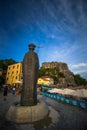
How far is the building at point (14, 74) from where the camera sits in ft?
160

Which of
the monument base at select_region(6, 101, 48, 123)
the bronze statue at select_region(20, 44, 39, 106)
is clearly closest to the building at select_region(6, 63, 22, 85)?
the bronze statue at select_region(20, 44, 39, 106)

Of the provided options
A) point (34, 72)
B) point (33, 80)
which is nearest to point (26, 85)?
point (33, 80)

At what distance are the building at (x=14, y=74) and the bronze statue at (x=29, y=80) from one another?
142ft

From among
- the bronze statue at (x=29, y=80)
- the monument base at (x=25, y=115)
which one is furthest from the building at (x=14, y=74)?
the monument base at (x=25, y=115)

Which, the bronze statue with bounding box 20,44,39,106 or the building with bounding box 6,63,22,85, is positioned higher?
the building with bounding box 6,63,22,85

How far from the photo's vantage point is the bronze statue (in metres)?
6.53

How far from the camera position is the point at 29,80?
22.3 ft

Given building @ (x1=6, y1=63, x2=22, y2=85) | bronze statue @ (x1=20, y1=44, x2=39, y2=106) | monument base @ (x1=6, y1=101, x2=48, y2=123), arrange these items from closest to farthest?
1. monument base @ (x1=6, y1=101, x2=48, y2=123)
2. bronze statue @ (x1=20, y1=44, x2=39, y2=106)
3. building @ (x1=6, y1=63, x2=22, y2=85)

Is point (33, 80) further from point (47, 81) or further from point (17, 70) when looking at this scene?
point (47, 81)

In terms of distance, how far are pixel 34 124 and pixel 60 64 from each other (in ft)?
448

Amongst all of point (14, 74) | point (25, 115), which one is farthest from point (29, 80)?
point (14, 74)

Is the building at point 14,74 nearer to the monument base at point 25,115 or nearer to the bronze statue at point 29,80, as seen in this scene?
the bronze statue at point 29,80

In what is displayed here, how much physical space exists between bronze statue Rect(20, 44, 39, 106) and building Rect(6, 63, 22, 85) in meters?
43.2

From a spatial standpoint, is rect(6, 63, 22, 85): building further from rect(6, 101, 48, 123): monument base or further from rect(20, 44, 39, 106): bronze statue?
rect(6, 101, 48, 123): monument base
